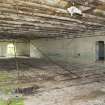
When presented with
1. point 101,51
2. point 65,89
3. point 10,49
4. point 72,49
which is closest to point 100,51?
point 101,51

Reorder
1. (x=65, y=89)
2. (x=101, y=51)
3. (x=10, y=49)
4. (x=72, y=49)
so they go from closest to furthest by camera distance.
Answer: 1. (x=65, y=89)
2. (x=101, y=51)
3. (x=72, y=49)
4. (x=10, y=49)

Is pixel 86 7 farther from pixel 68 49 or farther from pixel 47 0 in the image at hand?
pixel 68 49

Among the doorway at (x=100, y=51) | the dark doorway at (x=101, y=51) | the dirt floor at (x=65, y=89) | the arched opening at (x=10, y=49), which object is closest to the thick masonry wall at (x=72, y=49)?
the doorway at (x=100, y=51)

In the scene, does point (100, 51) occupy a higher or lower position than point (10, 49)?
higher

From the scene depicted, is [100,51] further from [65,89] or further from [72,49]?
[65,89]

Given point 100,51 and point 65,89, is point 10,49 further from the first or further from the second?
point 65,89

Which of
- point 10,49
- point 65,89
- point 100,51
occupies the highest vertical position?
point 100,51

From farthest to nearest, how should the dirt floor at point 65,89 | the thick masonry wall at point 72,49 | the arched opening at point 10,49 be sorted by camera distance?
the arched opening at point 10,49, the thick masonry wall at point 72,49, the dirt floor at point 65,89

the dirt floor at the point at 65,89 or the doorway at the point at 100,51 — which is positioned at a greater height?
the doorway at the point at 100,51

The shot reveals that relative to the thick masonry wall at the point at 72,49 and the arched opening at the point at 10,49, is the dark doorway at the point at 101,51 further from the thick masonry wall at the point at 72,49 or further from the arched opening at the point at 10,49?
the arched opening at the point at 10,49

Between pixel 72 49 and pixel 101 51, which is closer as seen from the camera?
pixel 101 51

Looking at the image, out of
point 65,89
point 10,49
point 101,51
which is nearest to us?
point 65,89

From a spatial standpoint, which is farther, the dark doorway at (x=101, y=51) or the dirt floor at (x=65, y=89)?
the dark doorway at (x=101, y=51)

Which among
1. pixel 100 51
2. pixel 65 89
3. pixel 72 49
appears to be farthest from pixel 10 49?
pixel 65 89
